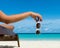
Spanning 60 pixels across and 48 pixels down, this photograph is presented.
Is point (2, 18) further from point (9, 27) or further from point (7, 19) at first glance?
point (9, 27)

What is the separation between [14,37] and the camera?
328cm

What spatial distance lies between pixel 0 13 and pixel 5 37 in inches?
14.0

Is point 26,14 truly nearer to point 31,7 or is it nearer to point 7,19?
point 7,19

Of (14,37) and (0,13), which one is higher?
(0,13)

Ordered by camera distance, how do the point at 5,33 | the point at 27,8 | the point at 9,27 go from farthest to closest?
the point at 27,8 → the point at 9,27 → the point at 5,33

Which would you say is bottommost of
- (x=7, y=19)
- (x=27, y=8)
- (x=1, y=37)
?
(x=1, y=37)

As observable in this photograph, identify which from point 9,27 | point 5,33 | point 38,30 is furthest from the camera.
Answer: point 9,27

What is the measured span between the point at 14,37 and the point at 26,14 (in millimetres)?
383

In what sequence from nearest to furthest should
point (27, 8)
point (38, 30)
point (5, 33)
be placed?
point (38, 30) → point (5, 33) → point (27, 8)

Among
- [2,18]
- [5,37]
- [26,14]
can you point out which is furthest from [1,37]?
[26,14]

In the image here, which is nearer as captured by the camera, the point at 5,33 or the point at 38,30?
the point at 38,30

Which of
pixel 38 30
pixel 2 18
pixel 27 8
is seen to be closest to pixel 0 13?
pixel 2 18

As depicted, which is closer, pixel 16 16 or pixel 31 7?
pixel 16 16

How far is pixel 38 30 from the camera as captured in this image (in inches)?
116
